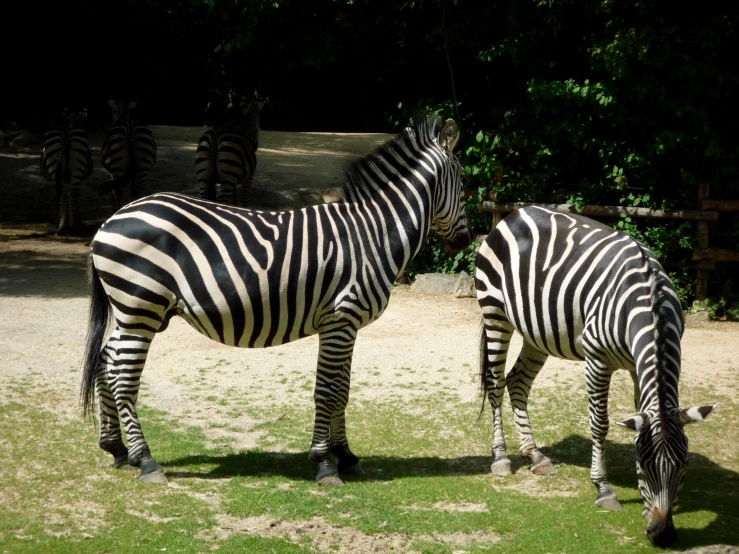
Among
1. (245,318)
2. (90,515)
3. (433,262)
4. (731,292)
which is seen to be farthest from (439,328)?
(90,515)

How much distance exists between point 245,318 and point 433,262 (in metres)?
8.78

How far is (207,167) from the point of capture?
17.4m

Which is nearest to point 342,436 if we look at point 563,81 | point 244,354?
point 244,354

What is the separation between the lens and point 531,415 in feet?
26.9

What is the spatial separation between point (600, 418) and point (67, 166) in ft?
44.1

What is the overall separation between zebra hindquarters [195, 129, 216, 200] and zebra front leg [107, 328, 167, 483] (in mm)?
11347

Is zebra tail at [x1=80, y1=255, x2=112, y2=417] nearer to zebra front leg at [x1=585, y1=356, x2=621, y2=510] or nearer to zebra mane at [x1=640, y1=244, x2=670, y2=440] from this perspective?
zebra front leg at [x1=585, y1=356, x2=621, y2=510]

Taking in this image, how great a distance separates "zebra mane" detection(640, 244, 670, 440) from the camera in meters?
5.11

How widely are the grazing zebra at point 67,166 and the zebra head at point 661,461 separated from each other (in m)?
14.1

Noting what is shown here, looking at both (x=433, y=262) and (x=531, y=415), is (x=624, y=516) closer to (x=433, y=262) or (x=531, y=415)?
(x=531, y=415)

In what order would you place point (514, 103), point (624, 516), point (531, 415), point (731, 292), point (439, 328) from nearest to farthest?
point (624, 516), point (531, 415), point (439, 328), point (731, 292), point (514, 103)

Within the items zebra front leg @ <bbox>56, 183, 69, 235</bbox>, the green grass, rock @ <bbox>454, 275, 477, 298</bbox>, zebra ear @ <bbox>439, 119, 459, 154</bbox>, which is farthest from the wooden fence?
zebra front leg @ <bbox>56, 183, 69, 235</bbox>

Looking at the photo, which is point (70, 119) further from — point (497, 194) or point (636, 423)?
point (636, 423)

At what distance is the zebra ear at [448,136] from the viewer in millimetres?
6905
